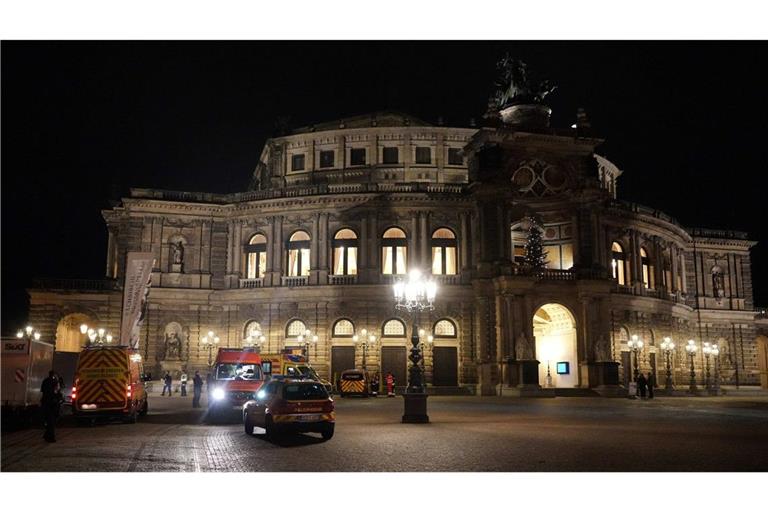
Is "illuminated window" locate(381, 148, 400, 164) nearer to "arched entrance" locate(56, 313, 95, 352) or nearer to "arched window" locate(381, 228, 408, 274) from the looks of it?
"arched window" locate(381, 228, 408, 274)

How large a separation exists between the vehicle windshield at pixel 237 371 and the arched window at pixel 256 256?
23251 millimetres

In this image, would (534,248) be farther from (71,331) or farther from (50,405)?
(50,405)

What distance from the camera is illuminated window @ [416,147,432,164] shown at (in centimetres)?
6024

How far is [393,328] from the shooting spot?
167 ft

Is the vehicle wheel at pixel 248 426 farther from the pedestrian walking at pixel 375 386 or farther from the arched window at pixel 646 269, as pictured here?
the arched window at pixel 646 269

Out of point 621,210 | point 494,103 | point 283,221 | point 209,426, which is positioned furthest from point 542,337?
point 209,426

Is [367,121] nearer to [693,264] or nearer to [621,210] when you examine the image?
[621,210]

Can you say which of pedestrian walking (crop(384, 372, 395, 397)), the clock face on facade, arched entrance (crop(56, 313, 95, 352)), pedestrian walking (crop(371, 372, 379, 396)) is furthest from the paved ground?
arched entrance (crop(56, 313, 95, 352))

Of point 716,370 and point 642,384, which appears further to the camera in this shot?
point 716,370

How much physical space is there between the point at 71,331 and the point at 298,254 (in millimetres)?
19330

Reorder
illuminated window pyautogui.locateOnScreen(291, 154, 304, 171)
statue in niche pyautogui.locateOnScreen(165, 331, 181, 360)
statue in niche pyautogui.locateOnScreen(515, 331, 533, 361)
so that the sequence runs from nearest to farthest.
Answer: statue in niche pyautogui.locateOnScreen(515, 331, 533, 361), statue in niche pyautogui.locateOnScreen(165, 331, 181, 360), illuminated window pyautogui.locateOnScreen(291, 154, 304, 171)

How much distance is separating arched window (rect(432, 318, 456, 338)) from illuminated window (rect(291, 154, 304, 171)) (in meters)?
20.1

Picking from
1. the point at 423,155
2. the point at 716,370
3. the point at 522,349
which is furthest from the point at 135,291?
the point at 716,370

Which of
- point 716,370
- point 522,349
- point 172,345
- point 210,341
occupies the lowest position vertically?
point 716,370
